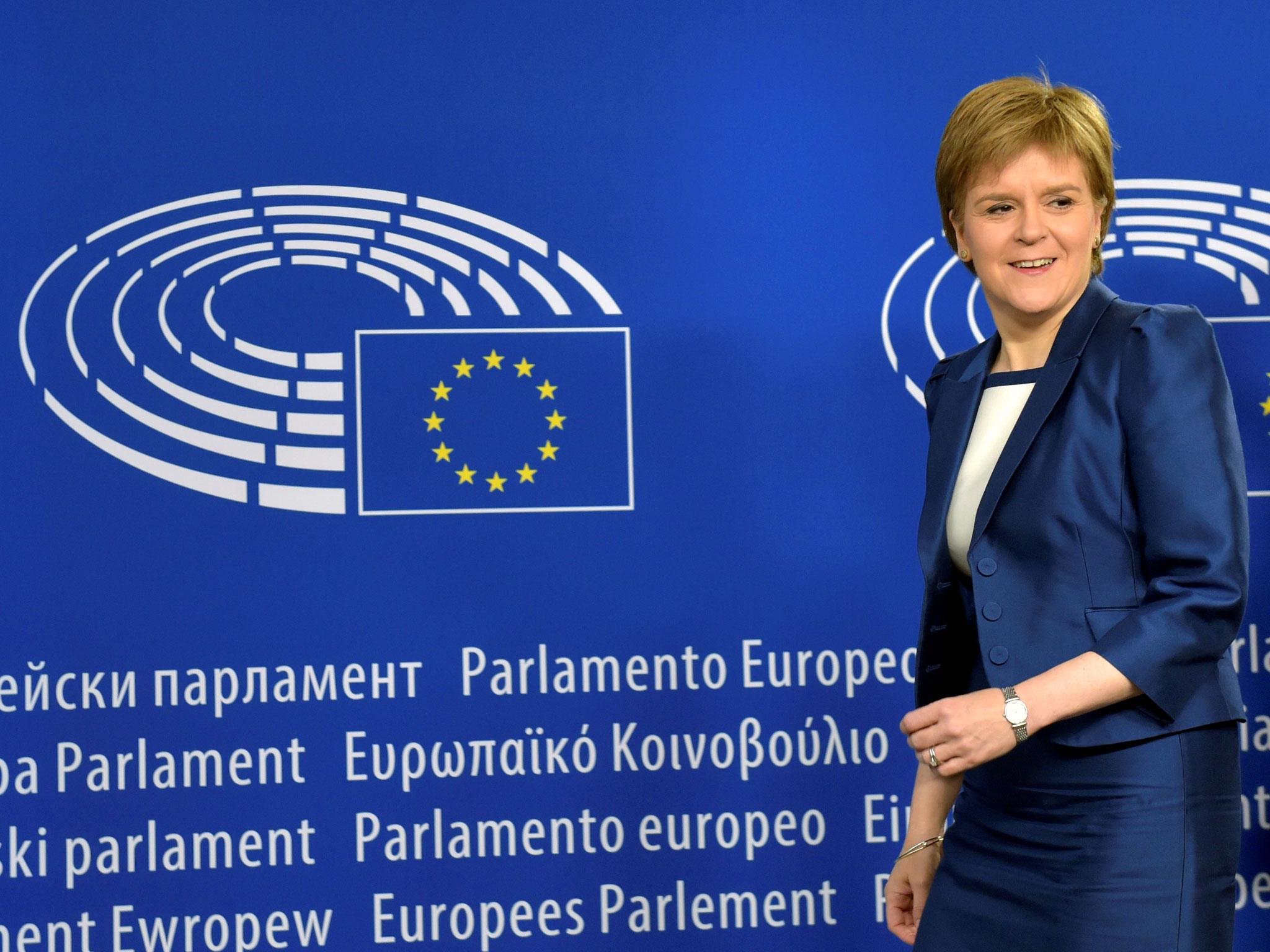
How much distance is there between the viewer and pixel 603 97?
2307mm

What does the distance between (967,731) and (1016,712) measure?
2.0 inches

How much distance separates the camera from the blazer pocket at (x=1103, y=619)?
4.01ft

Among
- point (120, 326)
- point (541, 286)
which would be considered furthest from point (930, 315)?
point (120, 326)

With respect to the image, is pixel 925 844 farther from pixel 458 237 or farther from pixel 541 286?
pixel 458 237

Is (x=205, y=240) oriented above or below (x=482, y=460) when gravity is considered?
above

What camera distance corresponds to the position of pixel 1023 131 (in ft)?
4.41

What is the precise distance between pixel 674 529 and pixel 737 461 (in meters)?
0.17

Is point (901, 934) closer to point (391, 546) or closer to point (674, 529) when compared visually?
point (674, 529)

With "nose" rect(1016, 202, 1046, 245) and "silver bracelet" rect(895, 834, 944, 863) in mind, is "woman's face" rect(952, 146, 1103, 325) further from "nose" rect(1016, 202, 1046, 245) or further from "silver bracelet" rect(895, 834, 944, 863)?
"silver bracelet" rect(895, 834, 944, 863)

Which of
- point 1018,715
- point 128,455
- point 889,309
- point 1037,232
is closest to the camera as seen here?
point 1018,715

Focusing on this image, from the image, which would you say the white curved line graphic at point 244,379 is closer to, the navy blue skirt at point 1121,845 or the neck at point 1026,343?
the neck at point 1026,343

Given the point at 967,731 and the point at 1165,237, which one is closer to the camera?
the point at 967,731

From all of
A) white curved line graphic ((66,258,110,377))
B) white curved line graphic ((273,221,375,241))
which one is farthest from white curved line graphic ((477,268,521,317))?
white curved line graphic ((66,258,110,377))

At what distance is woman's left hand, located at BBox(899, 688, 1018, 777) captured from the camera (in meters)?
1.17
